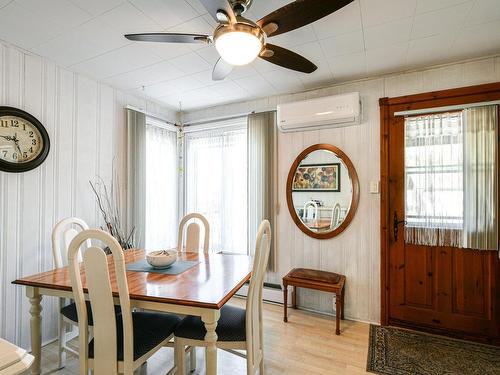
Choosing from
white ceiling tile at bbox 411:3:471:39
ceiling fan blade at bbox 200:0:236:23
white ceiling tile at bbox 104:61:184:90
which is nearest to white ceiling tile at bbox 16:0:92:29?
white ceiling tile at bbox 104:61:184:90

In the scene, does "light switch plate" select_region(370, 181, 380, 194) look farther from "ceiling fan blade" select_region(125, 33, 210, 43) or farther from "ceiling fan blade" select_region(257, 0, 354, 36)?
"ceiling fan blade" select_region(125, 33, 210, 43)

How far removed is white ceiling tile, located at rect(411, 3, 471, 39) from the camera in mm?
1713

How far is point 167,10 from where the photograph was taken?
1.69m

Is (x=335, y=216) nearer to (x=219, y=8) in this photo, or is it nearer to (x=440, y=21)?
(x=440, y=21)

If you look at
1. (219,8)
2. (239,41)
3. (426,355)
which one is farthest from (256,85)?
(426,355)

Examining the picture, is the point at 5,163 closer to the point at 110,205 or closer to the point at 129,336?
the point at 110,205

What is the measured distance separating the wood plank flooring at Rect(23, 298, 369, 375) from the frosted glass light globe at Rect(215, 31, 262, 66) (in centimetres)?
214

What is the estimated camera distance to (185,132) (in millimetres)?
3830

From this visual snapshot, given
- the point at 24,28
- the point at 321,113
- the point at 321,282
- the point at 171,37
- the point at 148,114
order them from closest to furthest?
the point at 171,37 < the point at 24,28 < the point at 321,282 < the point at 321,113 < the point at 148,114

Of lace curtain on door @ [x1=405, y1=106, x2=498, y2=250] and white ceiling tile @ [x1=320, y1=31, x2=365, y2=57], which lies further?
lace curtain on door @ [x1=405, y1=106, x2=498, y2=250]

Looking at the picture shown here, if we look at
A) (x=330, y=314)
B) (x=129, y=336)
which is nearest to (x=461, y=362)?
(x=330, y=314)

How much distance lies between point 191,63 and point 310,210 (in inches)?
76.2

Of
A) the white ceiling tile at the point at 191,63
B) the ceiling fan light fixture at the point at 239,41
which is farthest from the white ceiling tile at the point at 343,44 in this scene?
the white ceiling tile at the point at 191,63

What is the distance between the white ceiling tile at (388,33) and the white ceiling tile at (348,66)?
0.18 metres
